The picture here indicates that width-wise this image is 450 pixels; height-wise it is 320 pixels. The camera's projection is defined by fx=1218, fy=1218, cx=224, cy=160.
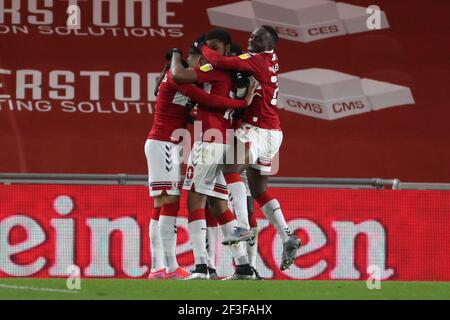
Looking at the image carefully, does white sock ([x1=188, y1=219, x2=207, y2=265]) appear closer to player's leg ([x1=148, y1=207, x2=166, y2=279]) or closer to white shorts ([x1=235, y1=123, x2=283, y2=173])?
player's leg ([x1=148, y1=207, x2=166, y2=279])

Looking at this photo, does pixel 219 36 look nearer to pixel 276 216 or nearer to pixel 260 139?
pixel 260 139

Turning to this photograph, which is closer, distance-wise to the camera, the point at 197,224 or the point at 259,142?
the point at 197,224

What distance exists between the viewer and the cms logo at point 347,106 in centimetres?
1398

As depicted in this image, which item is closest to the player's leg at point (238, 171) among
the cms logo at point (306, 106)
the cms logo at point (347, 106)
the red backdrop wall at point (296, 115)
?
the red backdrop wall at point (296, 115)

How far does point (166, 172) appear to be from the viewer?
361 inches

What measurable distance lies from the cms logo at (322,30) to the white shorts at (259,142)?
16.4 ft

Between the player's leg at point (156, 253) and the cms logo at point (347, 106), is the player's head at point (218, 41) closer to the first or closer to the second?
the player's leg at point (156, 253)

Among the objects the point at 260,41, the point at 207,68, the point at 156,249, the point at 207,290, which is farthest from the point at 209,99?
the point at 207,290

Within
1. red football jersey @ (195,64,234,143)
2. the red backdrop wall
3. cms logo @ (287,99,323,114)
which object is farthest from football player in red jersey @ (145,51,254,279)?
cms logo @ (287,99,323,114)

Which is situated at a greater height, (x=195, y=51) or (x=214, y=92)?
(x=195, y=51)

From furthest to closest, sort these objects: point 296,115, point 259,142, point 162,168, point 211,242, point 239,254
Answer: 1. point 296,115
2. point 211,242
3. point 162,168
4. point 259,142
5. point 239,254

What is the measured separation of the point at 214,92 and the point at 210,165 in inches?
20.7
